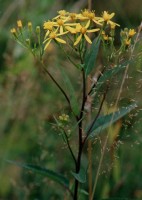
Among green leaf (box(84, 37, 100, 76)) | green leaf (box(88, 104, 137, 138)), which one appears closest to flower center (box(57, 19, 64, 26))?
green leaf (box(84, 37, 100, 76))

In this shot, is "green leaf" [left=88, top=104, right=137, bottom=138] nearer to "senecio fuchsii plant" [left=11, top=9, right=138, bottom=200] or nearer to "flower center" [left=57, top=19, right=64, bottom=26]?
"senecio fuchsii plant" [left=11, top=9, right=138, bottom=200]

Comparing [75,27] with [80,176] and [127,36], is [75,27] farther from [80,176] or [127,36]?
[80,176]

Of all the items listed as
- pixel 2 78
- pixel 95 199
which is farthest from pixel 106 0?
pixel 95 199

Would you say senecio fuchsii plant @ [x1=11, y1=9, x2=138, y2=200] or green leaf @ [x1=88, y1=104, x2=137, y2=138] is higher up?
senecio fuchsii plant @ [x1=11, y1=9, x2=138, y2=200]

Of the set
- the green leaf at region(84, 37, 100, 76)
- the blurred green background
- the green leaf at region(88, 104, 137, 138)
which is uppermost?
the green leaf at region(84, 37, 100, 76)

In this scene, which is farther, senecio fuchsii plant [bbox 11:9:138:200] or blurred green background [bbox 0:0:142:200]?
blurred green background [bbox 0:0:142:200]

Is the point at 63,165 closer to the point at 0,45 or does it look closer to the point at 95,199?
the point at 95,199

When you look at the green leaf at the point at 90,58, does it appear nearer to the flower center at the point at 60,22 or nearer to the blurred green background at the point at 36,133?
the flower center at the point at 60,22
